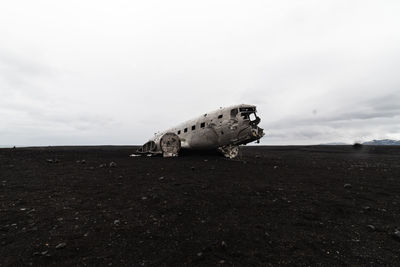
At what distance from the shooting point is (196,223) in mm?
5688

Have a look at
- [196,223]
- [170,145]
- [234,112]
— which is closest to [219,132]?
[234,112]

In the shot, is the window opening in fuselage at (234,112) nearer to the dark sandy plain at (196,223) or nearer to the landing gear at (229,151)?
the landing gear at (229,151)

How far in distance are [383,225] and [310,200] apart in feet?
7.34

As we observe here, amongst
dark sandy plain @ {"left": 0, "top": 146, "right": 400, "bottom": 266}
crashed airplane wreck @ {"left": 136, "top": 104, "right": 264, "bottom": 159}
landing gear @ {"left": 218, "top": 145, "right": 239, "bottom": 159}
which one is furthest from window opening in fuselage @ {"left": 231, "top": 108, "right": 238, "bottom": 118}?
dark sandy plain @ {"left": 0, "top": 146, "right": 400, "bottom": 266}

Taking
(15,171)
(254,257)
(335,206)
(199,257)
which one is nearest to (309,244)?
(254,257)

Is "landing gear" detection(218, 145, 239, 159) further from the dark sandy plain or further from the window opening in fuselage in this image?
the dark sandy plain

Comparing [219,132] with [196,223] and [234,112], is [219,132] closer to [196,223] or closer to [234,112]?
[234,112]

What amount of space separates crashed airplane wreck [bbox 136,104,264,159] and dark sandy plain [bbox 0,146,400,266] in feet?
26.0

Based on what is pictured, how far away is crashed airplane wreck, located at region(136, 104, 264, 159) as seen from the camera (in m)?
17.4

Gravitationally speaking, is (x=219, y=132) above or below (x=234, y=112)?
below

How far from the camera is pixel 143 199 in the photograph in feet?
24.9

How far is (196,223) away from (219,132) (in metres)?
12.8

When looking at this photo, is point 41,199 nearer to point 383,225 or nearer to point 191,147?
point 383,225

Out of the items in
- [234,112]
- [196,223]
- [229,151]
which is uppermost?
[234,112]
